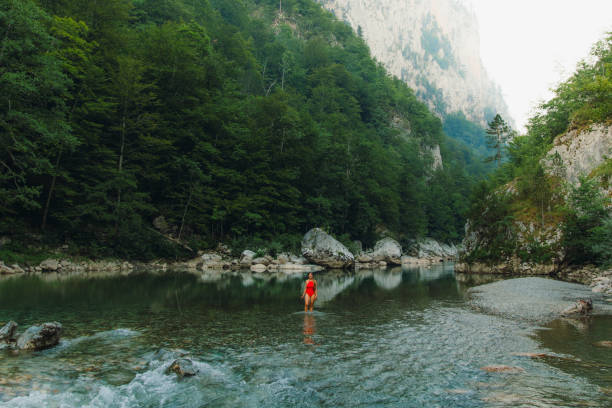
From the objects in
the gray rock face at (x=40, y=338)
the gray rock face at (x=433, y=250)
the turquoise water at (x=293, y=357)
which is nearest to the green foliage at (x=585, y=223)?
the turquoise water at (x=293, y=357)

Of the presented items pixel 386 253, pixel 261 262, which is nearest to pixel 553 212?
pixel 386 253

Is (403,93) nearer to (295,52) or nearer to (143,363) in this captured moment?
(295,52)

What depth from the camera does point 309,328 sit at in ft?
39.3

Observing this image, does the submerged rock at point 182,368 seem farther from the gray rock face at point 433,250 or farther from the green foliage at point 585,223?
the gray rock face at point 433,250

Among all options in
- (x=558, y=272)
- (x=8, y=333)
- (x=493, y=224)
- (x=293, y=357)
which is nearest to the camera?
(x=293, y=357)

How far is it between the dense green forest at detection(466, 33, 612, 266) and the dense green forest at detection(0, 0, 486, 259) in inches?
309

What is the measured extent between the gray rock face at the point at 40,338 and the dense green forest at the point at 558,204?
2992 centimetres

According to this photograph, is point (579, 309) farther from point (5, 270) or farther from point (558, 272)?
point (5, 270)

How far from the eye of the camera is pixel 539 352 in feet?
29.9

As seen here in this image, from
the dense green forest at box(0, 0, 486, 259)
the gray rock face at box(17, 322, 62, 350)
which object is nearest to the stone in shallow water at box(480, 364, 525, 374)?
the gray rock face at box(17, 322, 62, 350)

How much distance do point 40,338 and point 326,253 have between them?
34.2m

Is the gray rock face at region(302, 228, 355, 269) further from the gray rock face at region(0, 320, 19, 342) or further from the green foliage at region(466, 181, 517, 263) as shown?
the gray rock face at region(0, 320, 19, 342)

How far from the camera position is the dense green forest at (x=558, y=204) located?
93.1ft

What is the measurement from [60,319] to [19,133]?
65.0 feet
